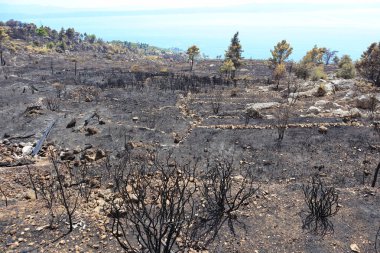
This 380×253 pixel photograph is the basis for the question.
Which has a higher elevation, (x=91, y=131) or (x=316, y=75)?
(x=316, y=75)

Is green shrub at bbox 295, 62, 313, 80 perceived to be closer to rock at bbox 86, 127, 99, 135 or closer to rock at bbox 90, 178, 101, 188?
rock at bbox 86, 127, 99, 135

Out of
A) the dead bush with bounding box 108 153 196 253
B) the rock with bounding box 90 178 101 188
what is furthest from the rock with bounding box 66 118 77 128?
the dead bush with bounding box 108 153 196 253

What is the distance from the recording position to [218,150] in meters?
17.9

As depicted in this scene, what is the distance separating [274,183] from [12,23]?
14716cm

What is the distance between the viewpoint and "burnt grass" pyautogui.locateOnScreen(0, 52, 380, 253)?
8664 mm

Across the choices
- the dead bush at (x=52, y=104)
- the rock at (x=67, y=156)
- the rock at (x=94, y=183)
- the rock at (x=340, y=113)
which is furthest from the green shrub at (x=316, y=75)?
the rock at (x=94, y=183)

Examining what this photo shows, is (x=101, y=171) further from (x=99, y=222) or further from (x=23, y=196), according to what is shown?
(x=99, y=222)

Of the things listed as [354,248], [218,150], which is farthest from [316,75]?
[354,248]

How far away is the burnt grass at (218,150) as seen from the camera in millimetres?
8664

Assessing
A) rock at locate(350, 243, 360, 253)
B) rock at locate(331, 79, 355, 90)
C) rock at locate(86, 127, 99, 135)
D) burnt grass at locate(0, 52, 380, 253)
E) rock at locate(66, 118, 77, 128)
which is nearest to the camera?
rock at locate(350, 243, 360, 253)

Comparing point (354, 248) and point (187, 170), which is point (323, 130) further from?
point (354, 248)

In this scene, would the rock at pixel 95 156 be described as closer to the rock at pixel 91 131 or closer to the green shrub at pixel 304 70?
the rock at pixel 91 131

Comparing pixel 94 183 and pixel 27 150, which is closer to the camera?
pixel 94 183

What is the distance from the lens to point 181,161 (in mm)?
16359
